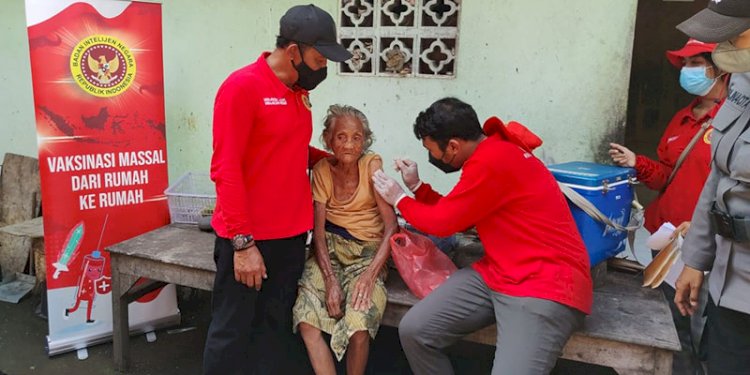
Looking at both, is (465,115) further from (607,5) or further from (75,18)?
(75,18)

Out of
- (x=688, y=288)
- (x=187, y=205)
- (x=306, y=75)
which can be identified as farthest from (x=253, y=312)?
(x=688, y=288)

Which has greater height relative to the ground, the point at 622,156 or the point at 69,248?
the point at 622,156

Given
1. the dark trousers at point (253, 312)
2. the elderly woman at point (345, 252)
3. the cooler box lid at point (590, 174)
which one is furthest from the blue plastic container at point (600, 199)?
the dark trousers at point (253, 312)

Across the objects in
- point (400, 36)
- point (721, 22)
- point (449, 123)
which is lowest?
point (449, 123)

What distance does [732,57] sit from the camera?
1.94 m

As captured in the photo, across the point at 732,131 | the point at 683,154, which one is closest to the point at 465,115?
the point at 732,131

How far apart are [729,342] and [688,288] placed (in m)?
0.27

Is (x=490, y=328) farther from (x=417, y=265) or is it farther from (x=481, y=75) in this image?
(x=481, y=75)

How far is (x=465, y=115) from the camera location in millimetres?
2578

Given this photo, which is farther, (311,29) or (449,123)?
(449,123)

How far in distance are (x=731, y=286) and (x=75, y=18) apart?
11.8 feet

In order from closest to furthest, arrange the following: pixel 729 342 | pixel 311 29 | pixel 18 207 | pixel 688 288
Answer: pixel 729 342 < pixel 688 288 < pixel 311 29 < pixel 18 207

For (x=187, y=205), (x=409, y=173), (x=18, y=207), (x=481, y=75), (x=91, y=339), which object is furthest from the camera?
(x=18, y=207)

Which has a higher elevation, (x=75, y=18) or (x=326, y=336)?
(x=75, y=18)
